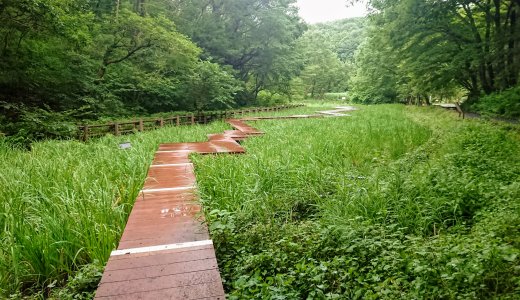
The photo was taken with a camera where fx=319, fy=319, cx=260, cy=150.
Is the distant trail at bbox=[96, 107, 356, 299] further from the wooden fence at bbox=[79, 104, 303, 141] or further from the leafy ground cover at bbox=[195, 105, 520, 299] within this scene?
the wooden fence at bbox=[79, 104, 303, 141]

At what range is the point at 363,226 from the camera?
3.47 metres

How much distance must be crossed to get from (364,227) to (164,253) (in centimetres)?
205

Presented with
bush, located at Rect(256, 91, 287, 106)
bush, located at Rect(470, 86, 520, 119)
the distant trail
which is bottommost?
the distant trail

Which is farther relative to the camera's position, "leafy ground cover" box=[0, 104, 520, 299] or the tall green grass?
the tall green grass

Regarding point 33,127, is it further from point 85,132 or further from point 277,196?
point 277,196

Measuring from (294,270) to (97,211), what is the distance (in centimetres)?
236

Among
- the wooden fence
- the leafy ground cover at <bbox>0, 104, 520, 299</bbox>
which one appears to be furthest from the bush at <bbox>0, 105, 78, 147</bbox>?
the leafy ground cover at <bbox>0, 104, 520, 299</bbox>

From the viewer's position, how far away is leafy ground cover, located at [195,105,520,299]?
8.13ft

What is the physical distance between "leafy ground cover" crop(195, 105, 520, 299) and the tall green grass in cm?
114

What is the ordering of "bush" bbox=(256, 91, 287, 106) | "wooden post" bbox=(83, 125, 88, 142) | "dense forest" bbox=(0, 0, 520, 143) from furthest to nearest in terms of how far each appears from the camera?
"bush" bbox=(256, 91, 287, 106)
"wooden post" bbox=(83, 125, 88, 142)
"dense forest" bbox=(0, 0, 520, 143)

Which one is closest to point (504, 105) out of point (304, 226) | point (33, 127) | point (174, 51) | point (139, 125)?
point (304, 226)

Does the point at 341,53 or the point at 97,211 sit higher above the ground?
the point at 341,53

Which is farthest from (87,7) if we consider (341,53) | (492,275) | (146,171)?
(341,53)

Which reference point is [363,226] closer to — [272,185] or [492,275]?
[492,275]
